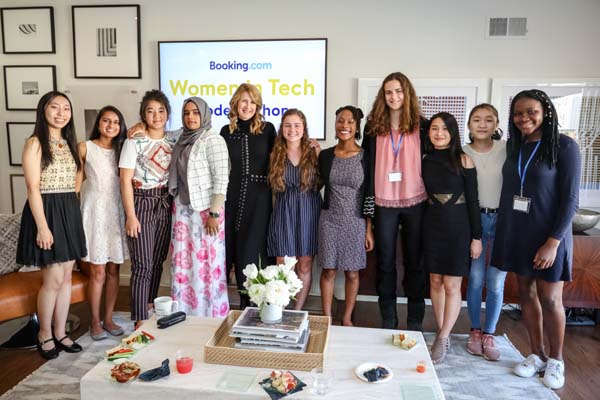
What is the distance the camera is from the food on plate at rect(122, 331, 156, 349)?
1.83 metres

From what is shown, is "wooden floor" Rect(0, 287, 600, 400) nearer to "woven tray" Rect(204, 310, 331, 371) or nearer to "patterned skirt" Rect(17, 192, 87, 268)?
"patterned skirt" Rect(17, 192, 87, 268)

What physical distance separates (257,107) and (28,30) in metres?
2.49

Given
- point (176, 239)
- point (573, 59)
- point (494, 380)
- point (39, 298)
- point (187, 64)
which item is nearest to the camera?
point (494, 380)

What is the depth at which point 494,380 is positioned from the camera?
2361 millimetres

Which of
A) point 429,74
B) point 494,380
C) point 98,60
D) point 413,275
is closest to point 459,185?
point 413,275

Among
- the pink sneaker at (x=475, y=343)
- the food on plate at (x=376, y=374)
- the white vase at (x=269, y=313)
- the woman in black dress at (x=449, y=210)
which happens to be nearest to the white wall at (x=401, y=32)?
the woman in black dress at (x=449, y=210)

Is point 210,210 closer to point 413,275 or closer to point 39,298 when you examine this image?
point 39,298

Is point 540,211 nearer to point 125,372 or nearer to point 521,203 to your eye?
point 521,203

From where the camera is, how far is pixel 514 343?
284 cm

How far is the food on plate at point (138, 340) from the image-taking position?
1.83 m

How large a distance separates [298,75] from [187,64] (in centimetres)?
94

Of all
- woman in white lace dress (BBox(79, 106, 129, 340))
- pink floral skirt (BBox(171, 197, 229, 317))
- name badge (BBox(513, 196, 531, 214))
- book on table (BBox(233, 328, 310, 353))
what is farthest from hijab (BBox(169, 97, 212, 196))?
name badge (BBox(513, 196, 531, 214))

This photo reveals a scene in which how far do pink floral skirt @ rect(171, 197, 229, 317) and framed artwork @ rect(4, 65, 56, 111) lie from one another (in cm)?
211

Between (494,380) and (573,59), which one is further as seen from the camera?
(573,59)
